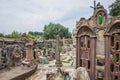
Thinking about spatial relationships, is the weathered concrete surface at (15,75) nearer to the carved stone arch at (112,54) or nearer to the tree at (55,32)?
the carved stone arch at (112,54)

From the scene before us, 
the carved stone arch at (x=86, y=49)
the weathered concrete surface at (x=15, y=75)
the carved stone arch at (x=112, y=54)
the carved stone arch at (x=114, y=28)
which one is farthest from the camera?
the weathered concrete surface at (x=15, y=75)

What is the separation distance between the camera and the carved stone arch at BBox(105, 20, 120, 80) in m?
8.98

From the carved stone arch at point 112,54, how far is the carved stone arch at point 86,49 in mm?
775

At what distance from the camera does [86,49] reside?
10.1 metres

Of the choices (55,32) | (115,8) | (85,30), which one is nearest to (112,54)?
(85,30)

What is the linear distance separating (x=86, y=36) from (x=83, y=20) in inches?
38.7

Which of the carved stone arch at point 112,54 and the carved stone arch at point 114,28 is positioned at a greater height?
the carved stone arch at point 114,28

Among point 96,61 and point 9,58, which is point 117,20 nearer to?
point 96,61

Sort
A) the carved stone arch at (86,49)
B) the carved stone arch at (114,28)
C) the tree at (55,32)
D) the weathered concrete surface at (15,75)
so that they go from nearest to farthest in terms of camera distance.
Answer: the carved stone arch at (114,28) → the carved stone arch at (86,49) → the weathered concrete surface at (15,75) → the tree at (55,32)

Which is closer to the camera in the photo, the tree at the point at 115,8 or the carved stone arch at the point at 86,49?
the carved stone arch at the point at 86,49

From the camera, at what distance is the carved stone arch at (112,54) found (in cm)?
898

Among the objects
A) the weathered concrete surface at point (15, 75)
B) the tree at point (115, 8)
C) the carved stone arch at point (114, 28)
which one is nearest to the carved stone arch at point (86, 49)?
the carved stone arch at point (114, 28)

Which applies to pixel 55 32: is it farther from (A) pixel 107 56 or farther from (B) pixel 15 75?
(A) pixel 107 56

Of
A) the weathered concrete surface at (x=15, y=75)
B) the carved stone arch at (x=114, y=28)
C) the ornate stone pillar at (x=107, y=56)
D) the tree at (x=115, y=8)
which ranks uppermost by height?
the tree at (x=115, y=8)
